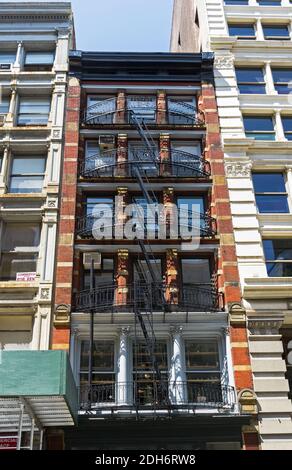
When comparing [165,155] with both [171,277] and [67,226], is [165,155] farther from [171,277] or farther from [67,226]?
[171,277]

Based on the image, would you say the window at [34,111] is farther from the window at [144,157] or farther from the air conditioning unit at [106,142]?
the window at [144,157]

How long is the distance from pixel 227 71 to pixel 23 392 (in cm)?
1897

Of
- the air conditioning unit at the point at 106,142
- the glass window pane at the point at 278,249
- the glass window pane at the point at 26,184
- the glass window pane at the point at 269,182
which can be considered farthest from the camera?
the air conditioning unit at the point at 106,142

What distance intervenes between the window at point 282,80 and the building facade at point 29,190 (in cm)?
1010

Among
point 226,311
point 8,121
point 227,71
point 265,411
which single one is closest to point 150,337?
point 226,311

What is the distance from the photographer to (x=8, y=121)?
80.9ft

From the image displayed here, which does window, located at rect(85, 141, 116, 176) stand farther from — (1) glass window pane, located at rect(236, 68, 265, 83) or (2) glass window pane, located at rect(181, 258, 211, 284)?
(1) glass window pane, located at rect(236, 68, 265, 83)

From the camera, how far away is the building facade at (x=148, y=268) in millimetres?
17625

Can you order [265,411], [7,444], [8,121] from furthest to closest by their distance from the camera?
[8,121]
[265,411]
[7,444]

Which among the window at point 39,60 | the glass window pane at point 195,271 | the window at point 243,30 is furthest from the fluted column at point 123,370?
the window at point 243,30

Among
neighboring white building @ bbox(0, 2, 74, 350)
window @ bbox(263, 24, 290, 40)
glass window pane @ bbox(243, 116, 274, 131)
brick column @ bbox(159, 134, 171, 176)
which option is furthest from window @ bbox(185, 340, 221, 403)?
window @ bbox(263, 24, 290, 40)

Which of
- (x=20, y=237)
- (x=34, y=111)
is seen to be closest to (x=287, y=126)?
(x=34, y=111)

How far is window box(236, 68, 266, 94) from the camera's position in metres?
26.6

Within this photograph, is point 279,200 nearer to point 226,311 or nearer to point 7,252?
point 226,311
